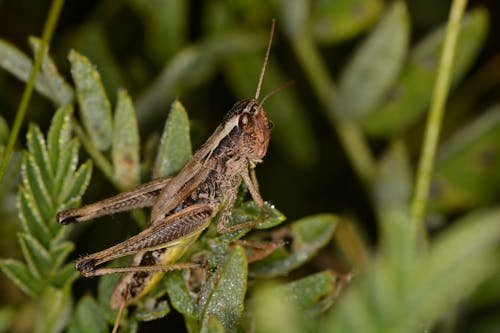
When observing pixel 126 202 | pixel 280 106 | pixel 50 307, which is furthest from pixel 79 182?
pixel 280 106

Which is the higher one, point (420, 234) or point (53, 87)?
point (53, 87)

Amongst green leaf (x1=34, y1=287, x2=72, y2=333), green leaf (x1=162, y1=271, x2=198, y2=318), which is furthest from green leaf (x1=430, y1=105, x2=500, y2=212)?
green leaf (x1=34, y1=287, x2=72, y2=333)

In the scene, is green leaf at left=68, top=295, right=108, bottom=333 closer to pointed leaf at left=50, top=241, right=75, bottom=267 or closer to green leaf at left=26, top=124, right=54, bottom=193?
pointed leaf at left=50, top=241, right=75, bottom=267

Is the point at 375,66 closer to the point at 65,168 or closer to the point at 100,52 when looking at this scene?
the point at 100,52

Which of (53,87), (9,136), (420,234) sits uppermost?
(53,87)

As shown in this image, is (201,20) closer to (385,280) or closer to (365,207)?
(365,207)

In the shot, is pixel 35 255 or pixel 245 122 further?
pixel 245 122

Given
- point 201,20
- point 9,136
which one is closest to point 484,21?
point 201,20
